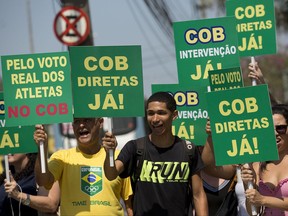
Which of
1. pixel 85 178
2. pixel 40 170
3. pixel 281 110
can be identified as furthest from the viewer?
pixel 281 110

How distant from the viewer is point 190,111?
9430 millimetres

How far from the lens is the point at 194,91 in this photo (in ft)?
30.7

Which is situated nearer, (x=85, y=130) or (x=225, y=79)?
(x=85, y=130)

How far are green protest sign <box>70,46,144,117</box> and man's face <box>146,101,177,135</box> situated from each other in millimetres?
188

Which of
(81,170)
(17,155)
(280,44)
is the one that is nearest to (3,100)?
(17,155)

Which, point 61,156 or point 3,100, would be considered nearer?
point 61,156

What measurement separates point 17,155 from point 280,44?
1688 inches

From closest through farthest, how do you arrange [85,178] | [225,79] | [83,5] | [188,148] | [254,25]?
1. [188,148]
2. [85,178]
3. [225,79]
4. [254,25]
5. [83,5]

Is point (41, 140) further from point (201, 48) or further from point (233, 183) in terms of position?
point (201, 48)

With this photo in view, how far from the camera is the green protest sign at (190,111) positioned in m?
9.28

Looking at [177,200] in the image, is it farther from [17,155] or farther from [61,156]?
[17,155]

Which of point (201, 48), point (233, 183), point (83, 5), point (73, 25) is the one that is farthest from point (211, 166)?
point (73, 25)

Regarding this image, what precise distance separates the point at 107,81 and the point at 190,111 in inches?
49.5

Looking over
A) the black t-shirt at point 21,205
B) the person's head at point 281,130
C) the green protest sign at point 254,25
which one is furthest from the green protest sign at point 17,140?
the green protest sign at point 254,25
